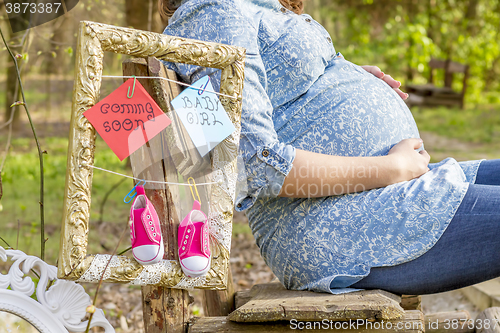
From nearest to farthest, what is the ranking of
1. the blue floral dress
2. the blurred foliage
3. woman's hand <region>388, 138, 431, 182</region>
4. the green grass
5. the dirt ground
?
1. the blue floral dress
2. woman's hand <region>388, 138, 431, 182</region>
3. the dirt ground
4. the green grass
5. the blurred foliage

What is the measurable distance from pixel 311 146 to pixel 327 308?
50cm

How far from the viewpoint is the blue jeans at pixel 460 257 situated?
4.05ft

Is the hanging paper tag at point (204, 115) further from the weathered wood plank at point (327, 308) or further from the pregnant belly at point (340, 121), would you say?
the weathered wood plank at point (327, 308)

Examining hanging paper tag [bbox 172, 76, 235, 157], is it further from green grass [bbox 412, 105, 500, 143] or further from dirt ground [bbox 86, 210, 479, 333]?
green grass [bbox 412, 105, 500, 143]

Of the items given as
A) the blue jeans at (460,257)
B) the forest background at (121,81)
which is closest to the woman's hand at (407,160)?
the blue jeans at (460,257)

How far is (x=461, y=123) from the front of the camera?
910 centimetres

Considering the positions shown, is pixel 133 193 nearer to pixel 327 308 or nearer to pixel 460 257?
pixel 327 308

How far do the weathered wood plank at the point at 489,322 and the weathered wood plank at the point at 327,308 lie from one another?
2.99 feet

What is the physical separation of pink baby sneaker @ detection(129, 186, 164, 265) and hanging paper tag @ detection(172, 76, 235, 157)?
0.23 meters

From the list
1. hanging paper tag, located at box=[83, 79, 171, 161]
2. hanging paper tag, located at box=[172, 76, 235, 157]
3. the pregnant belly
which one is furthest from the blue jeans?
hanging paper tag, located at box=[83, 79, 171, 161]

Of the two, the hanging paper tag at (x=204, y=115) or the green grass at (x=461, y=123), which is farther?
the green grass at (x=461, y=123)

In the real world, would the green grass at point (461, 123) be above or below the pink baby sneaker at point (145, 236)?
above

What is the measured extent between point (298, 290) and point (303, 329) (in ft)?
0.70

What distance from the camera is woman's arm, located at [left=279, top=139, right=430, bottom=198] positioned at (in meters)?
1.27
